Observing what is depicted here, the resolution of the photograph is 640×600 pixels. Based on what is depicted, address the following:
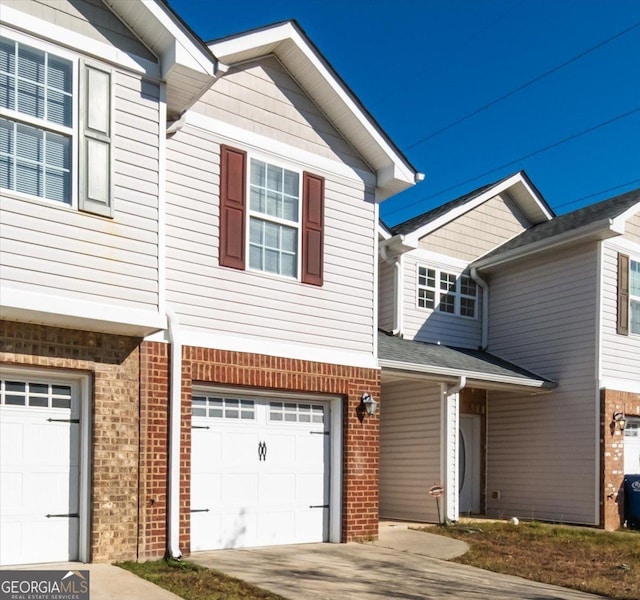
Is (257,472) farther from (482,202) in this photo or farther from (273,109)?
(482,202)

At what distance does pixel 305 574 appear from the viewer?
9.47 meters

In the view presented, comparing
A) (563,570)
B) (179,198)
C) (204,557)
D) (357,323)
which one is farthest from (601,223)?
(204,557)

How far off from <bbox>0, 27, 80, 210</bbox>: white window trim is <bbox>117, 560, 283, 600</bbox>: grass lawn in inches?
158

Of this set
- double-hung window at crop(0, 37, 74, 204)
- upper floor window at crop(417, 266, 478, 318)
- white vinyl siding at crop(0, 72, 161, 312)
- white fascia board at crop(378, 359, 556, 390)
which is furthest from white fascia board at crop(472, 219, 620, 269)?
double-hung window at crop(0, 37, 74, 204)

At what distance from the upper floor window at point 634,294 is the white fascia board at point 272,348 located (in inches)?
274

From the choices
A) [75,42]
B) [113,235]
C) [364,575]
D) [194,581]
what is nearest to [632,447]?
[364,575]

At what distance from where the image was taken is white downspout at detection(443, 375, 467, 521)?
49.4ft

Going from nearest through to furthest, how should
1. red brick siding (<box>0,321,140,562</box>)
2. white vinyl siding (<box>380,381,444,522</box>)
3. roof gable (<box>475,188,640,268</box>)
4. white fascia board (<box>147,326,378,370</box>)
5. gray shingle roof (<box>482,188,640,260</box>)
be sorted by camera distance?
red brick siding (<box>0,321,140,562</box>), white fascia board (<box>147,326,378,370</box>), white vinyl siding (<box>380,381,444,522</box>), roof gable (<box>475,188,640,268</box>), gray shingle roof (<box>482,188,640,260</box>)

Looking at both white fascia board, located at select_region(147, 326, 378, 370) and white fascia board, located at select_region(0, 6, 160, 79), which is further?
white fascia board, located at select_region(147, 326, 378, 370)

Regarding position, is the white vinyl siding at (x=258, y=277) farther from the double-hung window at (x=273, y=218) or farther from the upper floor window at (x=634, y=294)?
the upper floor window at (x=634, y=294)

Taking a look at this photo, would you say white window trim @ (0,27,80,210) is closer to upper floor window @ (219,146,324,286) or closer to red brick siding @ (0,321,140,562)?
red brick siding @ (0,321,140,562)

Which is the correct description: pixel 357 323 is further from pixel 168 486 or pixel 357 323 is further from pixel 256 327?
pixel 168 486

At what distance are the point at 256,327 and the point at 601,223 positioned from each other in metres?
8.00

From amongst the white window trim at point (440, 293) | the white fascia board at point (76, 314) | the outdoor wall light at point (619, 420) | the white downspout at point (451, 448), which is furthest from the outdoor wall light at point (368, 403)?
the outdoor wall light at point (619, 420)
